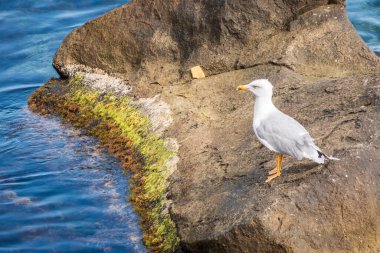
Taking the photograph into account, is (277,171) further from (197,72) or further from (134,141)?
(197,72)

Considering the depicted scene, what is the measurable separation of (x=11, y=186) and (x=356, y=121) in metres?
3.57

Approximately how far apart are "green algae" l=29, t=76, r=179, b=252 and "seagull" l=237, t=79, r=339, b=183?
1.09 meters

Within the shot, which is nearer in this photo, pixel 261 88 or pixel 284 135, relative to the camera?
pixel 284 135

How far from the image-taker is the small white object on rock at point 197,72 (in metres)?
8.05

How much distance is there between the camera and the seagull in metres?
5.37

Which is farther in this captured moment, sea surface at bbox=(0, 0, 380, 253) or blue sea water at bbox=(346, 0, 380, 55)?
blue sea water at bbox=(346, 0, 380, 55)

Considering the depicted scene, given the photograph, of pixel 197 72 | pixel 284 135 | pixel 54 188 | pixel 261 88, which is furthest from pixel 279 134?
pixel 54 188

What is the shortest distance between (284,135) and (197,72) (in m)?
2.69

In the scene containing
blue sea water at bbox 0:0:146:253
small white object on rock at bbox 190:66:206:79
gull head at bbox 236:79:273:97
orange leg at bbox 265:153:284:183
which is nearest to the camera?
orange leg at bbox 265:153:284:183

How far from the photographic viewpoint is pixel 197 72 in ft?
26.5

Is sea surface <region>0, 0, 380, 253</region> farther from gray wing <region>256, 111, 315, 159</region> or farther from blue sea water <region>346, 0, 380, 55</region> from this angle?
blue sea water <region>346, 0, 380, 55</region>

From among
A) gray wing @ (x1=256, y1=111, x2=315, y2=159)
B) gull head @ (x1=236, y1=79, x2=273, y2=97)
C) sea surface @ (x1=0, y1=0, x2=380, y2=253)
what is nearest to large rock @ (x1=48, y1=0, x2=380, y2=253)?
gray wing @ (x1=256, y1=111, x2=315, y2=159)

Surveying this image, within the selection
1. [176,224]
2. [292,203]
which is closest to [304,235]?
[292,203]

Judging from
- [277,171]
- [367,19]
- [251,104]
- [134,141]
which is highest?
[251,104]
